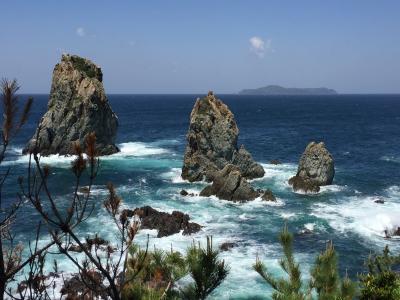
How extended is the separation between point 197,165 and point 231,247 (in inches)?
1003

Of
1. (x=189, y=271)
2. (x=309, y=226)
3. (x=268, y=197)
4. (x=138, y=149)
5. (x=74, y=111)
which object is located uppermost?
(x=74, y=111)

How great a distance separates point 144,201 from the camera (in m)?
53.0

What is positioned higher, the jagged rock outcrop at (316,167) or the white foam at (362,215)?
the jagged rock outcrop at (316,167)

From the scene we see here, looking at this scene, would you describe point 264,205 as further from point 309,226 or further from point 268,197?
point 309,226

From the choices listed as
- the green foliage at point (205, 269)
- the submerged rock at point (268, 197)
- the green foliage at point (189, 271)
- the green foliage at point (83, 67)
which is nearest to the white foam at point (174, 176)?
the submerged rock at point (268, 197)

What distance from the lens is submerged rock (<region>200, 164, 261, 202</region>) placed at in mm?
53406

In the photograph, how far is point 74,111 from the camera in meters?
79.2

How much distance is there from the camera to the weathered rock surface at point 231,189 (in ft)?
175

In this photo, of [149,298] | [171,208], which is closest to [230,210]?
[171,208]

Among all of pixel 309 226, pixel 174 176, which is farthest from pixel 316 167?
pixel 174 176

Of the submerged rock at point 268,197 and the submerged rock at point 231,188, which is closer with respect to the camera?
the submerged rock at point 268,197

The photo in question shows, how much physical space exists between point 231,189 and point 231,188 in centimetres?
11

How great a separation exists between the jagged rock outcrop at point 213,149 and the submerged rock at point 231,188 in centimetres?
806

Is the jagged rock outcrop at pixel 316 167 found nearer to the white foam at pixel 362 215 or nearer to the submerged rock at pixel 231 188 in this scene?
the white foam at pixel 362 215
